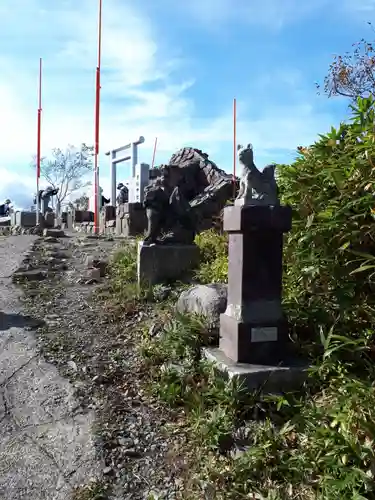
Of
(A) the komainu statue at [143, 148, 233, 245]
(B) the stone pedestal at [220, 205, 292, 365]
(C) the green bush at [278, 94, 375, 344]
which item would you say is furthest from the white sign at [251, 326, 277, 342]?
(A) the komainu statue at [143, 148, 233, 245]

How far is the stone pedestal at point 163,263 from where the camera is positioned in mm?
5469

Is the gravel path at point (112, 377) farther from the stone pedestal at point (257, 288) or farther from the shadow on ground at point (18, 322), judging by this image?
the stone pedestal at point (257, 288)

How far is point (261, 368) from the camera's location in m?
3.07

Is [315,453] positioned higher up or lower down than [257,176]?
lower down

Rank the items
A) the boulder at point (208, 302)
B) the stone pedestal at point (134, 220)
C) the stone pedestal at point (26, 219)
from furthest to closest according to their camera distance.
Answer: the stone pedestal at point (26, 219), the stone pedestal at point (134, 220), the boulder at point (208, 302)

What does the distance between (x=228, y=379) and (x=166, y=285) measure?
2429mm

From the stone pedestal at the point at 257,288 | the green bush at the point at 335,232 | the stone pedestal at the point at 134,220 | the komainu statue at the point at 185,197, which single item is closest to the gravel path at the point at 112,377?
the stone pedestal at the point at 257,288

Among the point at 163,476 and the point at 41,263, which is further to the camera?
the point at 41,263

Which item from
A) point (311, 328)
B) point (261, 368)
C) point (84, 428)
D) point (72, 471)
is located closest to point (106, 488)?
point (72, 471)

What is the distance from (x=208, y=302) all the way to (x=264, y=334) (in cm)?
71

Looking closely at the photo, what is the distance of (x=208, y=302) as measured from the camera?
3.79 m

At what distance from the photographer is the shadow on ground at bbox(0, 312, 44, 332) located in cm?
449

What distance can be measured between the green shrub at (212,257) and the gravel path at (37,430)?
6.47 ft

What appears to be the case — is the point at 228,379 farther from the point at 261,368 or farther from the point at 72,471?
the point at 72,471
